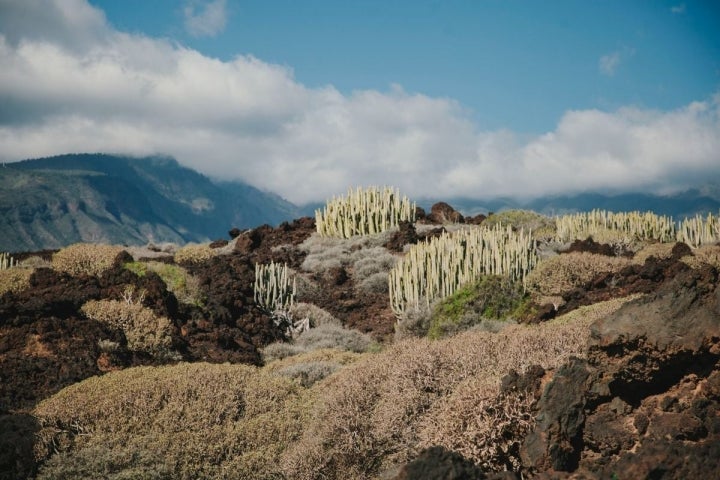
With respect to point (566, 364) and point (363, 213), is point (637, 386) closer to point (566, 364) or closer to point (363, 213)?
point (566, 364)

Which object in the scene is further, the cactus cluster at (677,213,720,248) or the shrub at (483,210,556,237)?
the shrub at (483,210,556,237)

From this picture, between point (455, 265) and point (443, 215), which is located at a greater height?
point (443, 215)

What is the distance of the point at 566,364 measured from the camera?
5.40 metres

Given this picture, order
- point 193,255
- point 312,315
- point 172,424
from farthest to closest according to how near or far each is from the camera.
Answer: point 193,255, point 312,315, point 172,424

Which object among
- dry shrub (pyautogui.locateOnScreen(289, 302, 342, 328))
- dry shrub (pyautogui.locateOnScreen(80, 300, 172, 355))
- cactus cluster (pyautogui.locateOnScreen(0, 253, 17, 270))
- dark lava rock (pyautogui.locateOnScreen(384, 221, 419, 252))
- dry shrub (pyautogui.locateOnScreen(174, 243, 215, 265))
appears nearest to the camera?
dry shrub (pyautogui.locateOnScreen(80, 300, 172, 355))

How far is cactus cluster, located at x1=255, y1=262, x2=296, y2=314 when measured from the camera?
1559 centimetres

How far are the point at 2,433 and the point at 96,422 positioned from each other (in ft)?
3.12

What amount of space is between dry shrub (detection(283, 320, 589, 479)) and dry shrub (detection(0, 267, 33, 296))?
8.24 meters

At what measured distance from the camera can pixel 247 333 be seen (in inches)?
532

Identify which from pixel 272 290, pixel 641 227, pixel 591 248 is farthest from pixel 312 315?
pixel 641 227

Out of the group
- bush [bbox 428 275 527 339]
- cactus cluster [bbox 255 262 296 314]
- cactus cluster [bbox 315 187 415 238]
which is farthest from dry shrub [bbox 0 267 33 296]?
cactus cluster [bbox 315 187 415 238]

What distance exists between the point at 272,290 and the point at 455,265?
4767 mm

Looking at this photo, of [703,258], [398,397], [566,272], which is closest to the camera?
[398,397]

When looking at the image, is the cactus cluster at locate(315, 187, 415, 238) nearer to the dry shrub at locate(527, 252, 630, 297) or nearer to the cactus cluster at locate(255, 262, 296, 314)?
the cactus cluster at locate(255, 262, 296, 314)
